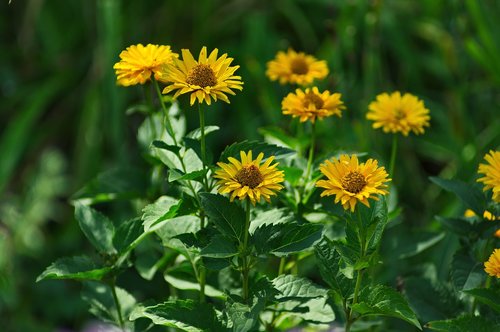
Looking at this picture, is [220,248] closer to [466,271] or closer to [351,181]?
[351,181]

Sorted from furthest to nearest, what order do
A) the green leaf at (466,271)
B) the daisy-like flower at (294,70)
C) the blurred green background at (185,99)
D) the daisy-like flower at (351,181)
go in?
the blurred green background at (185,99)
the daisy-like flower at (294,70)
the green leaf at (466,271)
the daisy-like flower at (351,181)

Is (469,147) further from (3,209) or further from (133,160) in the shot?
(3,209)

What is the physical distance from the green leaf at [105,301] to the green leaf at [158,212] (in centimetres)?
15

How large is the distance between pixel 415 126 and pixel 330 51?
2.99 ft

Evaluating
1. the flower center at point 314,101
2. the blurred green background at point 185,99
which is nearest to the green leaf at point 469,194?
Result: the flower center at point 314,101

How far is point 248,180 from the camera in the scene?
0.65 m

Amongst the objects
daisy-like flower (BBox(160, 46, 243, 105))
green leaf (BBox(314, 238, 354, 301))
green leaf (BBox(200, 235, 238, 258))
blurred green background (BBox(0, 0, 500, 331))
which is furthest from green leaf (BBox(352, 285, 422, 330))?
blurred green background (BBox(0, 0, 500, 331))

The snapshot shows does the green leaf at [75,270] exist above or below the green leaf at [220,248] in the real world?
below

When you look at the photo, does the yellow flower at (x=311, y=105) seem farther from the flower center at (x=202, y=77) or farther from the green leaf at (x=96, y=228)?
the green leaf at (x=96, y=228)

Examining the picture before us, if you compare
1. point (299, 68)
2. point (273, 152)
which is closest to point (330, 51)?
point (299, 68)

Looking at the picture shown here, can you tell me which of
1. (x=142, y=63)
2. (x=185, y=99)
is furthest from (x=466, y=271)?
(x=185, y=99)

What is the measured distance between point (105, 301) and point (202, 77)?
33 cm

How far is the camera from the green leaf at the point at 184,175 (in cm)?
66

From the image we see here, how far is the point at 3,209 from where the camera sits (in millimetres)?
1702
